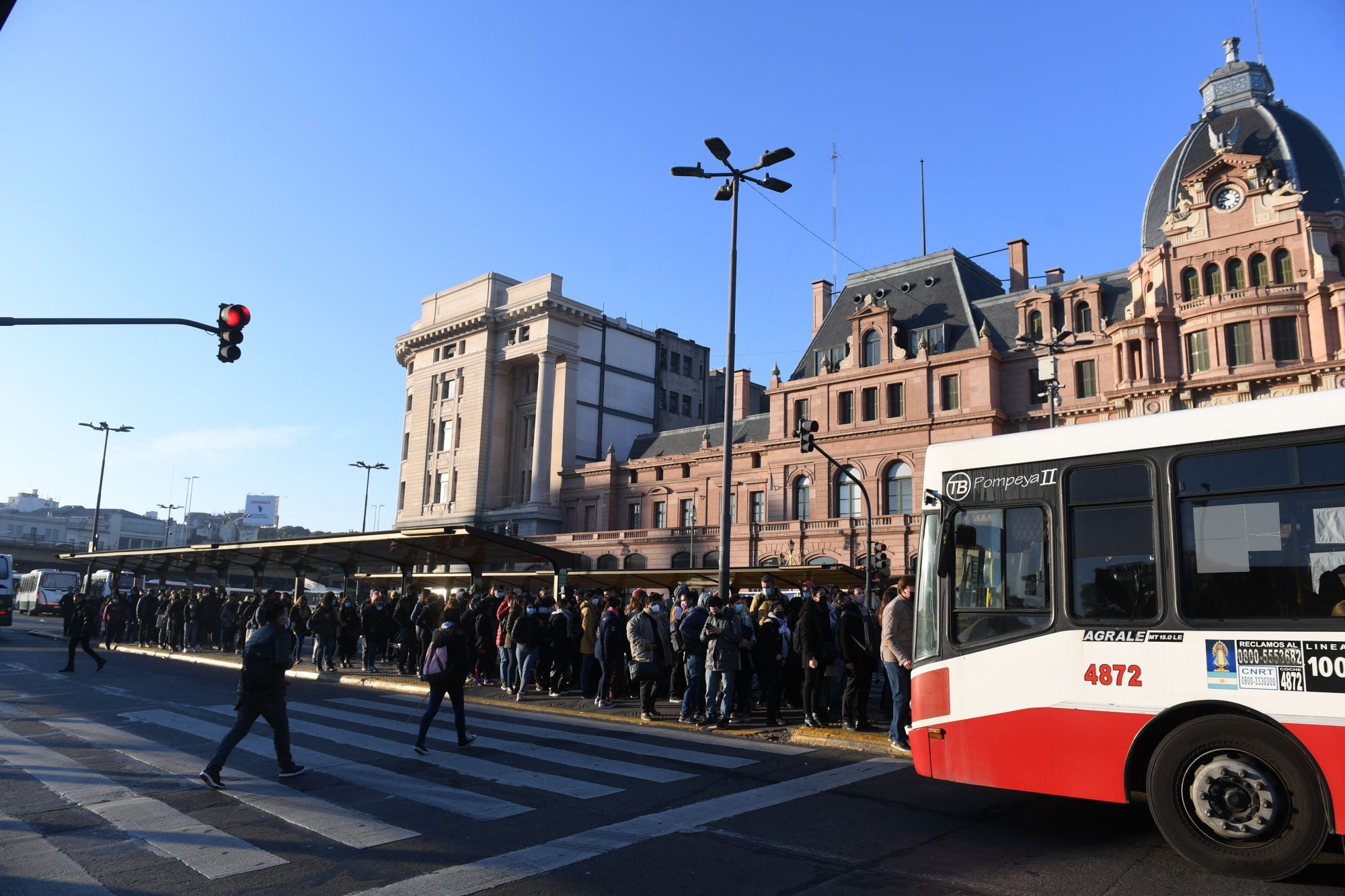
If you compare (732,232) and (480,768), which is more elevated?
(732,232)

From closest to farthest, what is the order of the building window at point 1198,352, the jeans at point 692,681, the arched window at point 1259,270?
the jeans at point 692,681 < the arched window at point 1259,270 < the building window at point 1198,352

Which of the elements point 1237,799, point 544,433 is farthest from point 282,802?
point 544,433

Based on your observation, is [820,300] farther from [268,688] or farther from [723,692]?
[268,688]

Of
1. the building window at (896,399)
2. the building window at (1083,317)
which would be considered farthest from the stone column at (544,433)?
the building window at (1083,317)

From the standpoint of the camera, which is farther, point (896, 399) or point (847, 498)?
point (847, 498)

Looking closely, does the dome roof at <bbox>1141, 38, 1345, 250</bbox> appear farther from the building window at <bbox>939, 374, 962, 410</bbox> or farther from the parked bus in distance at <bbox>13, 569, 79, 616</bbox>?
the parked bus in distance at <bbox>13, 569, 79, 616</bbox>

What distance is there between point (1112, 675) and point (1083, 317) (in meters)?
44.1

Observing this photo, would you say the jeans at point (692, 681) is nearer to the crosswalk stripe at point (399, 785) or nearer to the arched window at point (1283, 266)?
the crosswalk stripe at point (399, 785)

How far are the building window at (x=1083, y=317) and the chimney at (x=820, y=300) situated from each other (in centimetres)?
1699

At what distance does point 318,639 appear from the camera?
2088cm

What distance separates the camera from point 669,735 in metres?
12.1

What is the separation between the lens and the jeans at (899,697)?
10477 mm

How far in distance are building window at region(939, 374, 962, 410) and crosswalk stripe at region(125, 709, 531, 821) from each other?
41.8m

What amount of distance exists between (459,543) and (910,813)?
13.7m
